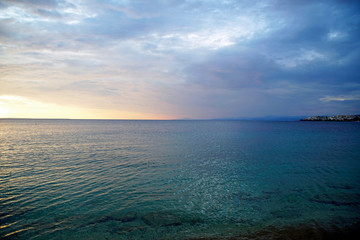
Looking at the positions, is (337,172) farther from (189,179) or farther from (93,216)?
(93,216)

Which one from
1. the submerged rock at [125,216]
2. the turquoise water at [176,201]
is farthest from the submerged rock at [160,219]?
the submerged rock at [125,216]

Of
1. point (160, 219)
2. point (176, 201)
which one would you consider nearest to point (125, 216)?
point (160, 219)

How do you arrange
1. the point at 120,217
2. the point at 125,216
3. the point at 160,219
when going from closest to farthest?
the point at 160,219
the point at 120,217
the point at 125,216

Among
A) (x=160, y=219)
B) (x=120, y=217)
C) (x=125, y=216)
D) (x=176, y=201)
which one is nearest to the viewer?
(x=160, y=219)

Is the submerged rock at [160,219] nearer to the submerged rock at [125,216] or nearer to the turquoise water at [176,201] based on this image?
the turquoise water at [176,201]

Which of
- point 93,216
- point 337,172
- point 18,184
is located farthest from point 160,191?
point 337,172

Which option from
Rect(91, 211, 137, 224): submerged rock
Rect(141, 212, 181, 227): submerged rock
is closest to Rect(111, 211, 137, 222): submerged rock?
Rect(91, 211, 137, 224): submerged rock

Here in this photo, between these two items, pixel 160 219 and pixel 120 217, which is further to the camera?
pixel 120 217

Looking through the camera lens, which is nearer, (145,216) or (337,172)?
(145,216)

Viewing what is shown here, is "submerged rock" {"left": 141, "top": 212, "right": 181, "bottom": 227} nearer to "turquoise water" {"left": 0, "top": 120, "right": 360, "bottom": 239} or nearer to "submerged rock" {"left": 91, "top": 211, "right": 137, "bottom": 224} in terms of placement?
"turquoise water" {"left": 0, "top": 120, "right": 360, "bottom": 239}

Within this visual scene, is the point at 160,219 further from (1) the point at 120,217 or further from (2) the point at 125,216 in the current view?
(1) the point at 120,217

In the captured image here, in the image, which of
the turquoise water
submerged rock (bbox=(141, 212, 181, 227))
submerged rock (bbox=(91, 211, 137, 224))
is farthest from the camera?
submerged rock (bbox=(91, 211, 137, 224))

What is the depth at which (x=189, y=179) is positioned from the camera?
720 inches

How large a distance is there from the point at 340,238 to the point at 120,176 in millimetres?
17165
